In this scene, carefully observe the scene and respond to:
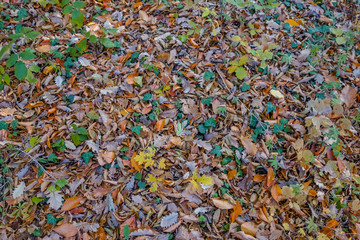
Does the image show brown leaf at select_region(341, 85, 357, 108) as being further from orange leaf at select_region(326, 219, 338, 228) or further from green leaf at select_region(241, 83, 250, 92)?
orange leaf at select_region(326, 219, 338, 228)

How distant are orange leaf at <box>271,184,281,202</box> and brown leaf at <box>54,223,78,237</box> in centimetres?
176

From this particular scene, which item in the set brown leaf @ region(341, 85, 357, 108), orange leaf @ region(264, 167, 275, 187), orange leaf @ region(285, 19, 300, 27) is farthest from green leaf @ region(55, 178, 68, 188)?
orange leaf @ region(285, 19, 300, 27)

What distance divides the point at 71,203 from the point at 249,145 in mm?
1750

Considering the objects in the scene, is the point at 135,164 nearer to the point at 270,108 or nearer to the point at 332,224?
the point at 270,108

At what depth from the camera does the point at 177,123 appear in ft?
8.47

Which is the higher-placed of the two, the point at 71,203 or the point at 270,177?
the point at 270,177

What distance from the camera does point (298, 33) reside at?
3318 mm

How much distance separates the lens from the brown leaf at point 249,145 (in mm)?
2457

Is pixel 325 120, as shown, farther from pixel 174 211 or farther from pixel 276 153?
pixel 174 211

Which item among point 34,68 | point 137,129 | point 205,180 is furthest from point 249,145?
point 34,68

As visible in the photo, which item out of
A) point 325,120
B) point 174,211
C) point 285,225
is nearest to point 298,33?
point 325,120

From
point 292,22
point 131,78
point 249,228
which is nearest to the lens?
point 249,228

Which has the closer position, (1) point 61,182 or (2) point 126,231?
(2) point 126,231

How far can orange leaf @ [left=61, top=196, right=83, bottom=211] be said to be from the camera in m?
2.18
